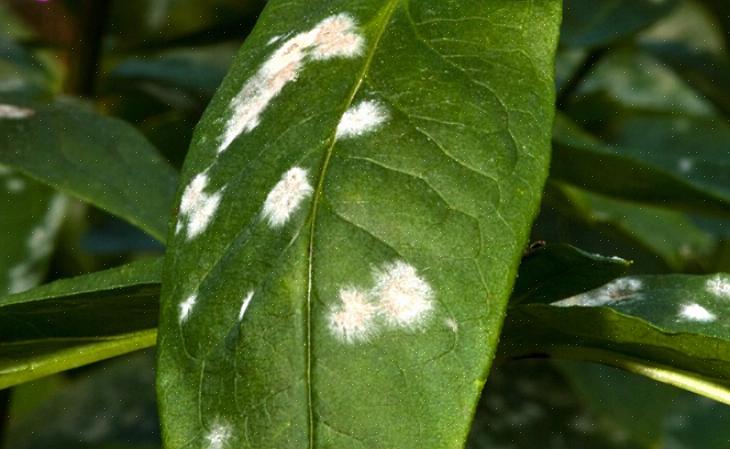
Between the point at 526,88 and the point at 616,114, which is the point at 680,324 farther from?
the point at 616,114

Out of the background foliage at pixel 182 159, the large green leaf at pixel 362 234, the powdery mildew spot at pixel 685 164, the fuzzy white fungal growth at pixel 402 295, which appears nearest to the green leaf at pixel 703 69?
the background foliage at pixel 182 159

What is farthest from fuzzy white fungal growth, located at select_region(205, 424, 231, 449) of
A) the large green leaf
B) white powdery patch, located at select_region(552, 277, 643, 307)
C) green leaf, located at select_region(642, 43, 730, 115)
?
green leaf, located at select_region(642, 43, 730, 115)

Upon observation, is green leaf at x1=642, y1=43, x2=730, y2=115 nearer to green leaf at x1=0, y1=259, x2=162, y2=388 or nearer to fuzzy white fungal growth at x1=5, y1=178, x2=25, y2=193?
fuzzy white fungal growth at x1=5, y1=178, x2=25, y2=193

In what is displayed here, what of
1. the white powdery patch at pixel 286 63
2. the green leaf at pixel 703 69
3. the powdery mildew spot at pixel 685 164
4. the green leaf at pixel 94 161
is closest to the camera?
the white powdery patch at pixel 286 63

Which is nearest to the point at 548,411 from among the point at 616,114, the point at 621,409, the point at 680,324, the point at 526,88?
the point at 621,409

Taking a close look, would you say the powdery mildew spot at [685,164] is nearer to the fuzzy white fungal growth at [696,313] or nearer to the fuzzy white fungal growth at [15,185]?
the fuzzy white fungal growth at [696,313]

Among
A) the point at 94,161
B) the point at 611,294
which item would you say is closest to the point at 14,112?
the point at 94,161
